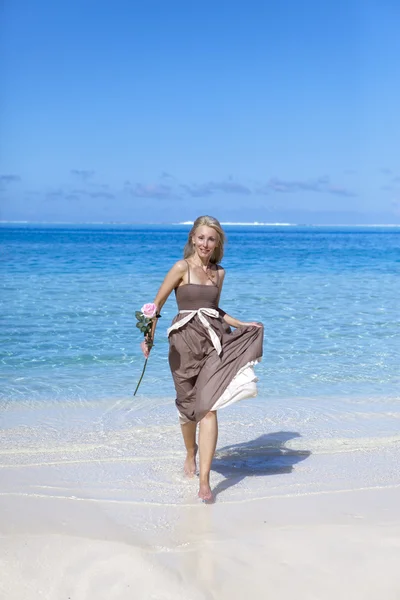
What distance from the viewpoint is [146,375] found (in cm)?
815

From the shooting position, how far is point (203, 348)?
15.3 feet

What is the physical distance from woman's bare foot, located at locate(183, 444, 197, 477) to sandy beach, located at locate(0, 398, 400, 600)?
0.31 feet

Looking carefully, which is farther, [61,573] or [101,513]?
[101,513]

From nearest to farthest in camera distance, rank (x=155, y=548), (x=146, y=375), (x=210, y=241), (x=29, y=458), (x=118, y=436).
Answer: (x=155, y=548)
(x=210, y=241)
(x=29, y=458)
(x=118, y=436)
(x=146, y=375)

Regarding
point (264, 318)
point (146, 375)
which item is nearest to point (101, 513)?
point (146, 375)

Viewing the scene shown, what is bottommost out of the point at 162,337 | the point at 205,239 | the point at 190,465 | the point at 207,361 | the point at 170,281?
the point at 162,337

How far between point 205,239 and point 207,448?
1.34 m

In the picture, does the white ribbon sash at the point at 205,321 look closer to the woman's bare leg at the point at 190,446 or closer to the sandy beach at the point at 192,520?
the woman's bare leg at the point at 190,446

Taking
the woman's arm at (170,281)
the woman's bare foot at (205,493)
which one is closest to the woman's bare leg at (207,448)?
the woman's bare foot at (205,493)

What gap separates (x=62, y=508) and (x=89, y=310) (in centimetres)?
903

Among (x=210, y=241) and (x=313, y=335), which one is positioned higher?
(x=210, y=241)

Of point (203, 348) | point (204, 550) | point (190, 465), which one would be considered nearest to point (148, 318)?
point (203, 348)

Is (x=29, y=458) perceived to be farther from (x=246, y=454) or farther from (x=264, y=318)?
(x=264, y=318)

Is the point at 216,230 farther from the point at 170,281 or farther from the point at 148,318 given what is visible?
the point at 148,318
